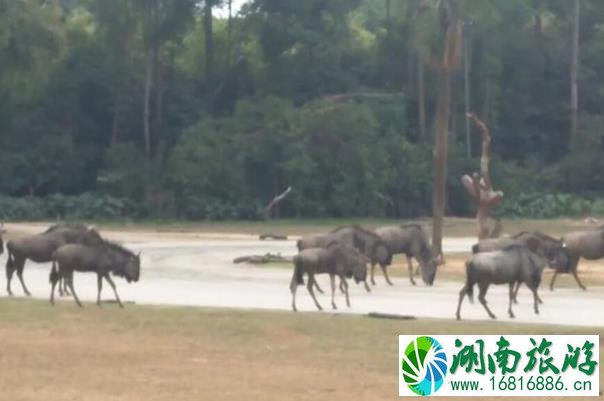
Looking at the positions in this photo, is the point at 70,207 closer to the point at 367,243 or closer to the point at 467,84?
the point at 467,84

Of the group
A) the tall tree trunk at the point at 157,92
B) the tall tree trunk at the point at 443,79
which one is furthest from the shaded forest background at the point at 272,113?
the tall tree trunk at the point at 443,79

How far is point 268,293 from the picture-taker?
34.8m

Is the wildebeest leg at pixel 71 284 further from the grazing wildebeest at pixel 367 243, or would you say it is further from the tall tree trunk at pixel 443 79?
the tall tree trunk at pixel 443 79

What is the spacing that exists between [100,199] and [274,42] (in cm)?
1342

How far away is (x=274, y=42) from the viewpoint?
275ft

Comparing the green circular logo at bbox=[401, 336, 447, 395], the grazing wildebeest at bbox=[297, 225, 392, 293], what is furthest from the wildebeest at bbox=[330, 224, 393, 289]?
the green circular logo at bbox=[401, 336, 447, 395]

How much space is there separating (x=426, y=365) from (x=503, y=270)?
10138mm

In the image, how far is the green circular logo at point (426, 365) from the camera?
1914cm

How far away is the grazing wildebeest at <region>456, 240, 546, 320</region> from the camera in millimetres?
28875

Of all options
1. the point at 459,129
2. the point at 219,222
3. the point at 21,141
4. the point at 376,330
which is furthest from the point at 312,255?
the point at 459,129

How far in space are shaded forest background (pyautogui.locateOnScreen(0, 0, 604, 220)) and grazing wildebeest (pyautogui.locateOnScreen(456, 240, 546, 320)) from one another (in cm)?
4251

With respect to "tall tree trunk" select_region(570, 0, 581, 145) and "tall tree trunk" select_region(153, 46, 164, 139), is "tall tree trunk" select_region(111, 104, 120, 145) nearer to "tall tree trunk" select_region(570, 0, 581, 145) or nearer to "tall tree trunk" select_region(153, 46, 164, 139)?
"tall tree trunk" select_region(153, 46, 164, 139)

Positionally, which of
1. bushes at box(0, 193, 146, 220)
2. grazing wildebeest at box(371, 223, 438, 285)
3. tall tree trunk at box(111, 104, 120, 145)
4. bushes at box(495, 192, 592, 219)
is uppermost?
tall tree trunk at box(111, 104, 120, 145)

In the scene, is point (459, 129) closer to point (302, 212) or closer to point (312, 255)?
point (302, 212)
